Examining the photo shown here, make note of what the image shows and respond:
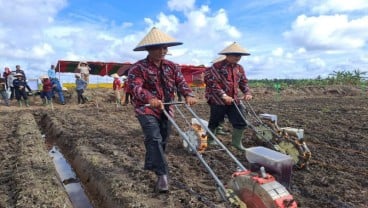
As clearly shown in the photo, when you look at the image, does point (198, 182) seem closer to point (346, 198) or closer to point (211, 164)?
point (211, 164)

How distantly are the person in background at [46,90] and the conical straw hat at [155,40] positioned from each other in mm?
15322

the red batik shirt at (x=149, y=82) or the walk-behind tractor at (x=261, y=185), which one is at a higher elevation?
the red batik shirt at (x=149, y=82)

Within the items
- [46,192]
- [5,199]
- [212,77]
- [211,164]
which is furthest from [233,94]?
[5,199]

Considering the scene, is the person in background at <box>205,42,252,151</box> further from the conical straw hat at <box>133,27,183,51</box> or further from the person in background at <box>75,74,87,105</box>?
the person in background at <box>75,74,87,105</box>

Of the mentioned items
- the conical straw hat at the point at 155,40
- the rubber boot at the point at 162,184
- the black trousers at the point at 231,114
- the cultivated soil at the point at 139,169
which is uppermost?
the conical straw hat at the point at 155,40

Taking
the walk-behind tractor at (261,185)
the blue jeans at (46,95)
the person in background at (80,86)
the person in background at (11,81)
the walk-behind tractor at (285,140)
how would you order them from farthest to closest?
the blue jeans at (46,95)
the person in background at (80,86)
the person in background at (11,81)
the walk-behind tractor at (285,140)
the walk-behind tractor at (261,185)

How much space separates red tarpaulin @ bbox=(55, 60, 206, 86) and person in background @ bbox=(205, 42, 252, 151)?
17629mm

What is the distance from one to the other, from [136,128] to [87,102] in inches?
452

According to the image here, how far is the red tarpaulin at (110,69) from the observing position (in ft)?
77.0

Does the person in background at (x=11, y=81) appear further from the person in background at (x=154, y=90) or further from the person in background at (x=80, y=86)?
the person in background at (x=154, y=90)

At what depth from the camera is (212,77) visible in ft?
21.7

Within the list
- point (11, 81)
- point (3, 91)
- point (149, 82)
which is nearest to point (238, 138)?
point (149, 82)

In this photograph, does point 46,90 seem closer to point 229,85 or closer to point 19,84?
point 19,84

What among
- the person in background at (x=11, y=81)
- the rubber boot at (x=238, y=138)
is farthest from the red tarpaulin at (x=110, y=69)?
the rubber boot at (x=238, y=138)
